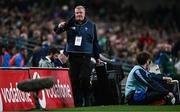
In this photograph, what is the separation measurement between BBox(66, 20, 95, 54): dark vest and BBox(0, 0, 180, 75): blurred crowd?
320 cm

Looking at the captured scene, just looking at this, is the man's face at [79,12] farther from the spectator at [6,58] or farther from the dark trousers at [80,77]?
the spectator at [6,58]

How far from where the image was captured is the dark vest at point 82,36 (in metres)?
17.8

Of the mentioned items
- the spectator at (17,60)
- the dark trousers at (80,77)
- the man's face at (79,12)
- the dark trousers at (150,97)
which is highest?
the man's face at (79,12)

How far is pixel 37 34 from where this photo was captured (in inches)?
1106

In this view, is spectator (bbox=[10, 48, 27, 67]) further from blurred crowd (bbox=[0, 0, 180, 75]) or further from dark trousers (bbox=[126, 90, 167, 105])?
dark trousers (bbox=[126, 90, 167, 105])

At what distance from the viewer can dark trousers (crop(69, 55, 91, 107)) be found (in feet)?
58.6

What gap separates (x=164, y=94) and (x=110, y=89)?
1716 mm

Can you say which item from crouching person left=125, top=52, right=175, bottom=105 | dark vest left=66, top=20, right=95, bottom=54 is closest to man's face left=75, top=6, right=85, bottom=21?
dark vest left=66, top=20, right=95, bottom=54

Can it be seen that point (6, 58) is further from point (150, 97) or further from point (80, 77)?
point (150, 97)

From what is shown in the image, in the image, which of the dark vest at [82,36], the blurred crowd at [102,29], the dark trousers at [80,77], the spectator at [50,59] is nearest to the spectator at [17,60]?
the blurred crowd at [102,29]

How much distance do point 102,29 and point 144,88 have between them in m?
19.4

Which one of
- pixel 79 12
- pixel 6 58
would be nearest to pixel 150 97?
pixel 79 12

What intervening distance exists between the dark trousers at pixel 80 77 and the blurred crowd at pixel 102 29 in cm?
320

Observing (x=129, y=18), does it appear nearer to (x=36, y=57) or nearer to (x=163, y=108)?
(x=36, y=57)
